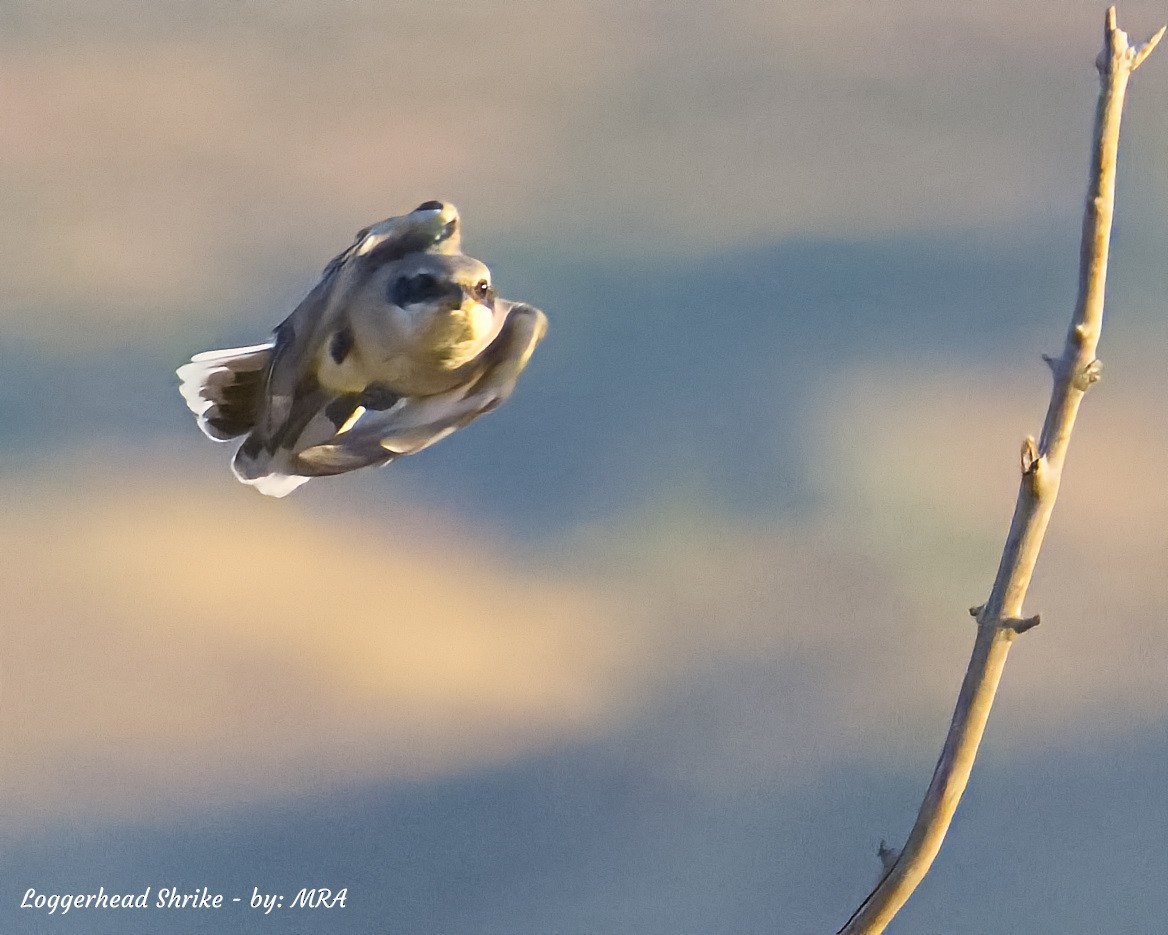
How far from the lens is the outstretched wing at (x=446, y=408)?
1.79 meters

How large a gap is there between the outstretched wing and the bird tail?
0.20 meters

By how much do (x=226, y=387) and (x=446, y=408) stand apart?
1.31 ft

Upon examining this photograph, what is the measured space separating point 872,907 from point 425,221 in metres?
0.98

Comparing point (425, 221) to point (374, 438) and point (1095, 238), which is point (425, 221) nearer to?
point (374, 438)

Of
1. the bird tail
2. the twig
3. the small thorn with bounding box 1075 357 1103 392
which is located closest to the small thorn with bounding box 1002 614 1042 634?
the twig

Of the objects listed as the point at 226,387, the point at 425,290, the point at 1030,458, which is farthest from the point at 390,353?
the point at 1030,458

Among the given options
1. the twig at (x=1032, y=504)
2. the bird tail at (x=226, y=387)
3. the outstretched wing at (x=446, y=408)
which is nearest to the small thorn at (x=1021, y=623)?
the twig at (x=1032, y=504)

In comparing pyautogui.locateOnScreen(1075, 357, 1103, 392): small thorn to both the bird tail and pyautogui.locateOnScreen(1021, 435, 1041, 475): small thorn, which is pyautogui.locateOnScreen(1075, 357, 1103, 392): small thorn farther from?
the bird tail

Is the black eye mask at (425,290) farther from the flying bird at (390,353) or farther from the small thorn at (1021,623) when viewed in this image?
the small thorn at (1021,623)

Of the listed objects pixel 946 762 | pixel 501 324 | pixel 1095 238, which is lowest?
pixel 946 762

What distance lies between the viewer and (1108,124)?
3.88 ft

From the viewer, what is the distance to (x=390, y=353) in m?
1.74

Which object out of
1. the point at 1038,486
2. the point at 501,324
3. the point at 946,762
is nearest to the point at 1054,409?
the point at 1038,486

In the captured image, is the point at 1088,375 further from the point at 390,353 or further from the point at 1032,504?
the point at 390,353
